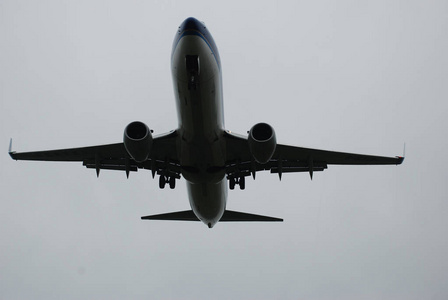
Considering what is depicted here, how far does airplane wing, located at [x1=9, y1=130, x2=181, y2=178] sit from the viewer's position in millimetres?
19141

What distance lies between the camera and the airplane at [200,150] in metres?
14.8

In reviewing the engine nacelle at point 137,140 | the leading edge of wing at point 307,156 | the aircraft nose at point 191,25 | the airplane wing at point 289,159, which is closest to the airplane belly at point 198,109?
the aircraft nose at point 191,25

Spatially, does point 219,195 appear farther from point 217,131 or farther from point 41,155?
point 41,155

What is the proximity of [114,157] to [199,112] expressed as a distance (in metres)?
6.78

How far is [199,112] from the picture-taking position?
614 inches

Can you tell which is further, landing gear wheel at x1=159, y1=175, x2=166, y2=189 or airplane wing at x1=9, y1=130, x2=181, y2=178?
landing gear wheel at x1=159, y1=175, x2=166, y2=189

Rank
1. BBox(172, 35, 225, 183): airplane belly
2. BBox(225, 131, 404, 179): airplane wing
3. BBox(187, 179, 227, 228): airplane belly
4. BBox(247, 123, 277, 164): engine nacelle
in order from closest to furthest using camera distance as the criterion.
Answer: BBox(172, 35, 225, 183): airplane belly < BBox(247, 123, 277, 164): engine nacelle < BBox(187, 179, 227, 228): airplane belly < BBox(225, 131, 404, 179): airplane wing

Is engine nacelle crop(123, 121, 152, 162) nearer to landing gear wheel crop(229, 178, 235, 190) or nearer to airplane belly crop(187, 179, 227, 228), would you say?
airplane belly crop(187, 179, 227, 228)

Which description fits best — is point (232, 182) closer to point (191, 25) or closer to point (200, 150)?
point (200, 150)

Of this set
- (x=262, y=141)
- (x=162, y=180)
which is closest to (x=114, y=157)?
(x=162, y=180)

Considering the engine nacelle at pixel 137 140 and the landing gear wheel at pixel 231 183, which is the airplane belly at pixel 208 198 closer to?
the landing gear wheel at pixel 231 183

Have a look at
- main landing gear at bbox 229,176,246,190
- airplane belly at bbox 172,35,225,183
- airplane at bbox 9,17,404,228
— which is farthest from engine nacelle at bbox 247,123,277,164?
main landing gear at bbox 229,176,246,190

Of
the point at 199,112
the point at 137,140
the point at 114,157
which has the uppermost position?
the point at 199,112

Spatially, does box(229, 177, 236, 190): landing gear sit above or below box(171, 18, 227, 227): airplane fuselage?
below
